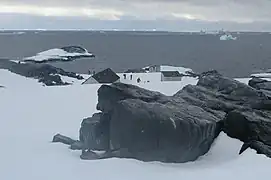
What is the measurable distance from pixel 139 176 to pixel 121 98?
374 cm

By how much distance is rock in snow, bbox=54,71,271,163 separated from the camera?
1258 cm

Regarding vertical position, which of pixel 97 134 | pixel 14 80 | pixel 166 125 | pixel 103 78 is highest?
pixel 166 125

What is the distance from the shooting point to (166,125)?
41.0 ft

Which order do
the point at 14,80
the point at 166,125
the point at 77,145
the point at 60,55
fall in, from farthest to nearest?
the point at 60,55 < the point at 14,80 < the point at 77,145 < the point at 166,125

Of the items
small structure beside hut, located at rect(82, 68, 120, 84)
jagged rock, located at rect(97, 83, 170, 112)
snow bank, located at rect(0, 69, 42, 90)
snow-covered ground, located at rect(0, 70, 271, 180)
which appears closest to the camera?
snow-covered ground, located at rect(0, 70, 271, 180)

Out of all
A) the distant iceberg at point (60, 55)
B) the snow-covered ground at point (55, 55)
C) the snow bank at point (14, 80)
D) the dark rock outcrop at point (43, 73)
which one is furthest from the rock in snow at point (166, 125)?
the snow-covered ground at point (55, 55)

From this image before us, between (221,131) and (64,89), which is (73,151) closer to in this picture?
(221,131)

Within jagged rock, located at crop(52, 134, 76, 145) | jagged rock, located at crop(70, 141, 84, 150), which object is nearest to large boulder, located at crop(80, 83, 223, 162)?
jagged rock, located at crop(70, 141, 84, 150)

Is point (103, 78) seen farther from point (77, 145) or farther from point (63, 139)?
point (77, 145)

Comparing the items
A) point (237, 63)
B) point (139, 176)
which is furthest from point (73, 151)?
point (237, 63)

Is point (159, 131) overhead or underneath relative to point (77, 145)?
overhead

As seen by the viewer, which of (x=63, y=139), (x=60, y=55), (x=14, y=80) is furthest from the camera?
(x=60, y=55)

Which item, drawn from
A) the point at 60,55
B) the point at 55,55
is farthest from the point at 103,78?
the point at 60,55

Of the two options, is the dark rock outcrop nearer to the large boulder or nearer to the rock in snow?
the rock in snow
